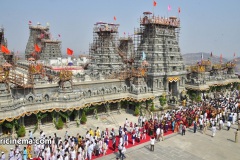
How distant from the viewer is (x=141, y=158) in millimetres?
21625

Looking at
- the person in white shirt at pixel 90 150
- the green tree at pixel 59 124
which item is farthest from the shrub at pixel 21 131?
the person in white shirt at pixel 90 150

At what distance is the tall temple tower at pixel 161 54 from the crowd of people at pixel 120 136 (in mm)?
11095

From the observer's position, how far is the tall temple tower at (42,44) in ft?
243

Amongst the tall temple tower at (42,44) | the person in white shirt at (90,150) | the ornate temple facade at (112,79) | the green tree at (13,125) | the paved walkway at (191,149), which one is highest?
the tall temple tower at (42,44)

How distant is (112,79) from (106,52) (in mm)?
14056

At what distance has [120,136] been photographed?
24.6 m

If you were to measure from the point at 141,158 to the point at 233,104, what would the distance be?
73.9 feet

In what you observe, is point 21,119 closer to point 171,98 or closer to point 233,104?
point 171,98

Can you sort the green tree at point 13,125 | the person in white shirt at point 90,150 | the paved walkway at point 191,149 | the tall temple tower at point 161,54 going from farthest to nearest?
the tall temple tower at point 161,54 → the green tree at point 13,125 → the paved walkway at point 191,149 → the person in white shirt at point 90,150

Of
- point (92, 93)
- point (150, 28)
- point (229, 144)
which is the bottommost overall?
point (229, 144)

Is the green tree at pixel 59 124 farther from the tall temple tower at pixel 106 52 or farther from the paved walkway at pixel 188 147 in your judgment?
the tall temple tower at pixel 106 52

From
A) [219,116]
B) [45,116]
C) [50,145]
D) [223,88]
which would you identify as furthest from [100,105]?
[223,88]

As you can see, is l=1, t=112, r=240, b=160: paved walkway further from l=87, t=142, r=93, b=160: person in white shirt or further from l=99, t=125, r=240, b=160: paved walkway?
l=87, t=142, r=93, b=160: person in white shirt

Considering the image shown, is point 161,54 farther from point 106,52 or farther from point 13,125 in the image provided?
point 13,125
